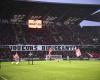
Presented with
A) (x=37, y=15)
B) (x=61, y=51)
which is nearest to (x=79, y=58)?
(x=61, y=51)

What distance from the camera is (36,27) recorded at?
3834cm

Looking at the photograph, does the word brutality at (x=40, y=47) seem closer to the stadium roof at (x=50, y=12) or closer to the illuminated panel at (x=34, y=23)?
the illuminated panel at (x=34, y=23)

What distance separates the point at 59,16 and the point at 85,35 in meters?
5.29

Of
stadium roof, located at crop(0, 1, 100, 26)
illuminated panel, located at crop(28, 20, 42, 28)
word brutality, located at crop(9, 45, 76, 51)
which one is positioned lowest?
word brutality, located at crop(9, 45, 76, 51)

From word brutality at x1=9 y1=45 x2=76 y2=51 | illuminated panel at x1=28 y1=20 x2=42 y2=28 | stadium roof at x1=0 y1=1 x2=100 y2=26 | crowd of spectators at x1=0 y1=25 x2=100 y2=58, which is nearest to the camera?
stadium roof at x1=0 y1=1 x2=100 y2=26

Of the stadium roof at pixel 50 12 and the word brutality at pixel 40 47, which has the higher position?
the stadium roof at pixel 50 12

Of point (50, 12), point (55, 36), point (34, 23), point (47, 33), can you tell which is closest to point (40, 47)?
point (34, 23)

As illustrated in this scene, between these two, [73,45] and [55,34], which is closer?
[73,45]

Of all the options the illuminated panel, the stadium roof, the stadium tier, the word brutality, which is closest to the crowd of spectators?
the stadium tier

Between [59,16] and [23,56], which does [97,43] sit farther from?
[23,56]

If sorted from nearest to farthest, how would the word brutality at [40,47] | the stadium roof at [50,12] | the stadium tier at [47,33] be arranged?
the stadium roof at [50,12], the stadium tier at [47,33], the word brutality at [40,47]

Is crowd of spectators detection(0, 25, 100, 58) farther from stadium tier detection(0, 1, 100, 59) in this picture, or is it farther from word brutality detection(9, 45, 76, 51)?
word brutality detection(9, 45, 76, 51)

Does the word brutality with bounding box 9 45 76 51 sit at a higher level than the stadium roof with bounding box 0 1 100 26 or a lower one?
lower

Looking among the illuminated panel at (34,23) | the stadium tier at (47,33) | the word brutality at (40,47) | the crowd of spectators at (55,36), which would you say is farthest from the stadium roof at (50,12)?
the word brutality at (40,47)
